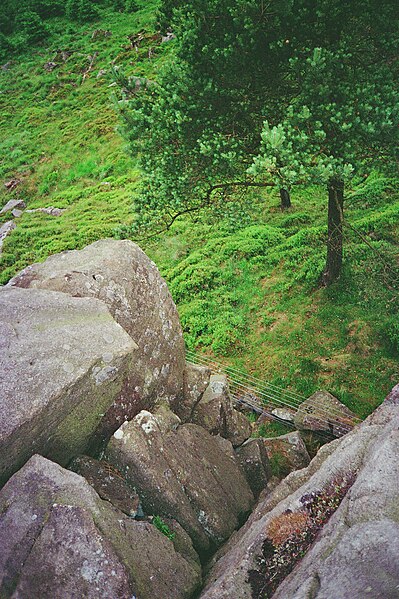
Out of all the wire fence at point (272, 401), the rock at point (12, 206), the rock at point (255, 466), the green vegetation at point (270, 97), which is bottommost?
the wire fence at point (272, 401)

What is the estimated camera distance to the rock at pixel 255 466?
1284cm

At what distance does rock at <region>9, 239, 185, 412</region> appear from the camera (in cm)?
1227

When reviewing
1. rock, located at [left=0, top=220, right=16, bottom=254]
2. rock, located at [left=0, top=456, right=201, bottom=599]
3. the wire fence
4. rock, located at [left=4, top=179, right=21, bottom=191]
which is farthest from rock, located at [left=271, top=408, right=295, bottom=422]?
rock, located at [left=4, top=179, right=21, bottom=191]

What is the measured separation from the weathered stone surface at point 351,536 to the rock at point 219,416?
4.86 m

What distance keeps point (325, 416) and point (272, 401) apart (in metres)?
2.81

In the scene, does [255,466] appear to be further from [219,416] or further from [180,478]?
[180,478]

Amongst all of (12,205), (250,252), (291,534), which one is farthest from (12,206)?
(291,534)

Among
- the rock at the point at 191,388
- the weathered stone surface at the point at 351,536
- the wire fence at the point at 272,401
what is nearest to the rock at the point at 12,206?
the wire fence at the point at 272,401

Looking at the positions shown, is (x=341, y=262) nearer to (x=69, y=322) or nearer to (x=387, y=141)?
(x=387, y=141)

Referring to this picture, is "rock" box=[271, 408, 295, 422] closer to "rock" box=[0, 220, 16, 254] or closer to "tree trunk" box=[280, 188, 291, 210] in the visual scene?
"tree trunk" box=[280, 188, 291, 210]

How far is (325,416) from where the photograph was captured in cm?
1531

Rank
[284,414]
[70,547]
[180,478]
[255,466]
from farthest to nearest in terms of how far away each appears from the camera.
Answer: [284,414] < [255,466] < [180,478] < [70,547]

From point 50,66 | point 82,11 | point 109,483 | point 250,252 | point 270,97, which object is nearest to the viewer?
point 109,483

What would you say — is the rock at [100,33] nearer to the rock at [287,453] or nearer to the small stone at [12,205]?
the small stone at [12,205]
